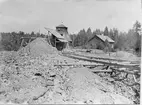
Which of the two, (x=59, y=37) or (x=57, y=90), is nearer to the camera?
(x=57, y=90)

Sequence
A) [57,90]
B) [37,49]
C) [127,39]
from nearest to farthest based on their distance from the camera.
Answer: [57,90] < [37,49] < [127,39]

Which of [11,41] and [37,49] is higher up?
[11,41]

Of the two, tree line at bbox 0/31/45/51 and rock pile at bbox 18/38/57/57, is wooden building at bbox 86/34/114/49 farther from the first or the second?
tree line at bbox 0/31/45/51

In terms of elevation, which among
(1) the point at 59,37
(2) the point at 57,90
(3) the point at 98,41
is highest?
(1) the point at 59,37

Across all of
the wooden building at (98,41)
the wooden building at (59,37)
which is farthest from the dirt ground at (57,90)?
the wooden building at (98,41)

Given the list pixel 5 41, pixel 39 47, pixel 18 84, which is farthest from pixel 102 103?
pixel 5 41

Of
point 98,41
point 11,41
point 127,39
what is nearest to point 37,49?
point 11,41

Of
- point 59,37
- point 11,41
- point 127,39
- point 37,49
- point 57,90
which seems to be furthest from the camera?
point 59,37

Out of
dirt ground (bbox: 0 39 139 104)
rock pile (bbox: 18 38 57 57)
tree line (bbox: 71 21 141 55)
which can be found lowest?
dirt ground (bbox: 0 39 139 104)

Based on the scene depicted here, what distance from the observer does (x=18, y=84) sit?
4512mm

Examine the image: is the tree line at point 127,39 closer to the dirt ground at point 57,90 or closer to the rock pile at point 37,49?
the dirt ground at point 57,90

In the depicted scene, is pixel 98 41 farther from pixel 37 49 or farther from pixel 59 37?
pixel 37 49

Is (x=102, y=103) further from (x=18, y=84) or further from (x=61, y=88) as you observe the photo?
(x=18, y=84)

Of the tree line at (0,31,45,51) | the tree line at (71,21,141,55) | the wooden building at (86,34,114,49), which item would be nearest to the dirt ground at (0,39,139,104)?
the tree line at (71,21,141,55)
